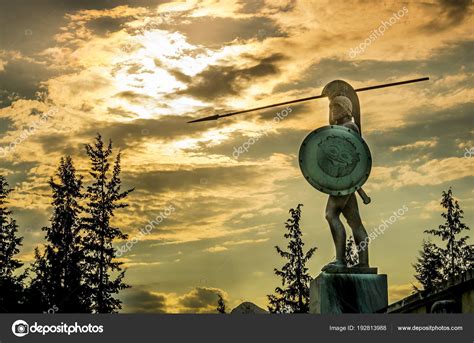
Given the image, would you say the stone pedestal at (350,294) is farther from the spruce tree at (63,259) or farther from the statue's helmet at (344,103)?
the spruce tree at (63,259)

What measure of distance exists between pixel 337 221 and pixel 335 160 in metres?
1.21

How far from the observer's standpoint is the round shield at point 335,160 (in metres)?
14.5

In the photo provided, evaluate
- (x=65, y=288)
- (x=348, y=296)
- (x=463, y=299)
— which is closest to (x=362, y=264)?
(x=348, y=296)

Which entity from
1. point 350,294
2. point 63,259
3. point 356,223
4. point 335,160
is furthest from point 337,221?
point 63,259

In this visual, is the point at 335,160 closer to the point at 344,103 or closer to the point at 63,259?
the point at 344,103

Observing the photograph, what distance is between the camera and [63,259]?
3294cm

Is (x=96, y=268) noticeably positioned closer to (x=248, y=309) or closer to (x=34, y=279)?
(x=34, y=279)

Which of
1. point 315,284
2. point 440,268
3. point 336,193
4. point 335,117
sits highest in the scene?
point 440,268

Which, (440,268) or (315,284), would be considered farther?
(440,268)

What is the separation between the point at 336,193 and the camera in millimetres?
14555

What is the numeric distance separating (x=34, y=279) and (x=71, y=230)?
8.54 ft

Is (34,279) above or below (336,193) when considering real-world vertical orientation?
above

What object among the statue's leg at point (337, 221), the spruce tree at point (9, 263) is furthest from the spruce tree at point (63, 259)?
the statue's leg at point (337, 221)

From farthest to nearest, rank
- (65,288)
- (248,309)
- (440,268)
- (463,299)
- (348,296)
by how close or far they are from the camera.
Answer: (440,268) → (65,288) → (248,309) → (348,296) → (463,299)
